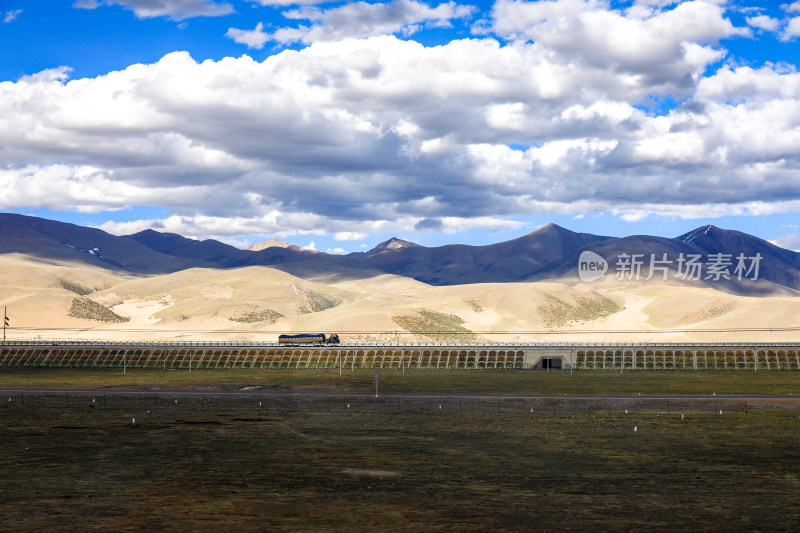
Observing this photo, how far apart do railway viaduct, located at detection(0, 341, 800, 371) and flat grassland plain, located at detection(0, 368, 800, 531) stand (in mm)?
66150

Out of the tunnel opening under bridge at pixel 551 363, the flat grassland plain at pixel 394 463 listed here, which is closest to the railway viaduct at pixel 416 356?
the tunnel opening under bridge at pixel 551 363

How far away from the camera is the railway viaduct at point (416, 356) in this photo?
156 metres

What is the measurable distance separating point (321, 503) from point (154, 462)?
16.7 m

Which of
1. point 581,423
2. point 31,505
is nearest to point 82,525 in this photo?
point 31,505

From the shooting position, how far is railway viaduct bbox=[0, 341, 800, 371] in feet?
510

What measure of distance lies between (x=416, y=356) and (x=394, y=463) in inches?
4530

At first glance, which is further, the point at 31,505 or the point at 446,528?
the point at 31,505

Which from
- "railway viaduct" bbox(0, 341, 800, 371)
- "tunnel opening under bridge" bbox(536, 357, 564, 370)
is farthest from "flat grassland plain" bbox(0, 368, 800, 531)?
"railway viaduct" bbox(0, 341, 800, 371)

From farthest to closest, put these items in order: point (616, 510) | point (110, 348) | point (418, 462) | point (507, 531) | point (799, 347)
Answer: point (110, 348)
point (799, 347)
point (418, 462)
point (616, 510)
point (507, 531)

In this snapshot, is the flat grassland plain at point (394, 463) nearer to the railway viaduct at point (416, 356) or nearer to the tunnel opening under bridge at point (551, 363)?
the tunnel opening under bridge at point (551, 363)

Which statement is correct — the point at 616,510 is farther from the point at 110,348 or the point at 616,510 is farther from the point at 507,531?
the point at 110,348

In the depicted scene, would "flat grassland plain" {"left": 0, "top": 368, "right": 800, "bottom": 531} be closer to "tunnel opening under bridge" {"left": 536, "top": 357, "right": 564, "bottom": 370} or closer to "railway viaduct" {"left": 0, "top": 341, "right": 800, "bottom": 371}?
"tunnel opening under bridge" {"left": 536, "top": 357, "right": 564, "bottom": 370}

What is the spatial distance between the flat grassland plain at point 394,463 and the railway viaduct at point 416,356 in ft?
217

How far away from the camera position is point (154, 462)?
2005 inches
